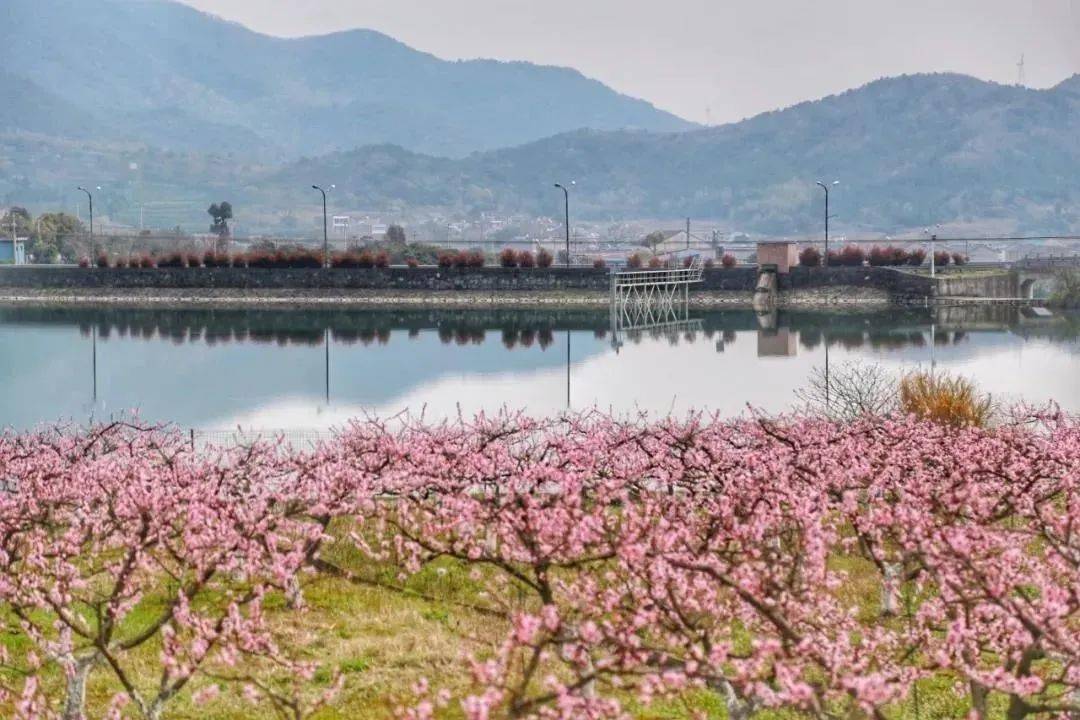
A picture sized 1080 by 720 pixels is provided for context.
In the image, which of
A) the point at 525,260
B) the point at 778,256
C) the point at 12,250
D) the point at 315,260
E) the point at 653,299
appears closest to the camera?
the point at 653,299

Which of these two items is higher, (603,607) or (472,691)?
(603,607)

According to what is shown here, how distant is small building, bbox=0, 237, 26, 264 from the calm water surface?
38.4 meters

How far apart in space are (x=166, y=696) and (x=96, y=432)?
8.16 meters

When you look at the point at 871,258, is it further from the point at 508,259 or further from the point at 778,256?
the point at 508,259

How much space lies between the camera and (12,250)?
111 meters

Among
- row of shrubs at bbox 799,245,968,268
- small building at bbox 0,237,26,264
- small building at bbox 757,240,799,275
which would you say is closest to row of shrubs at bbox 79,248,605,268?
small building at bbox 757,240,799,275

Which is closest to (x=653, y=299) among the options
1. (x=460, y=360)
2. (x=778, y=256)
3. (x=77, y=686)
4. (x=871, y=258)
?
(x=778, y=256)

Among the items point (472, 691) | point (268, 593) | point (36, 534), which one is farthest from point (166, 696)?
point (268, 593)

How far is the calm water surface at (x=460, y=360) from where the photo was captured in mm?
33238

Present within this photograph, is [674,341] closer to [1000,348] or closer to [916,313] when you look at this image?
[1000,348]

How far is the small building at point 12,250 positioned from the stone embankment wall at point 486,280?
87.4 ft

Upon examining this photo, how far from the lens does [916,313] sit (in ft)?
228

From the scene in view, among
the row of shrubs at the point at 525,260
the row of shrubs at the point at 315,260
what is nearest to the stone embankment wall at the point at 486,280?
the row of shrubs at the point at 315,260

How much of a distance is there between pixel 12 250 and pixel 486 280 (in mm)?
48641
